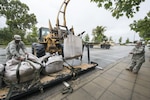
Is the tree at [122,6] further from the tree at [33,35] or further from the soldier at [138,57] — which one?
the tree at [33,35]

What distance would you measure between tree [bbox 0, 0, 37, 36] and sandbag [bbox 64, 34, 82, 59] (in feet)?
65.0

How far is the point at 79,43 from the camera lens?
3355 mm

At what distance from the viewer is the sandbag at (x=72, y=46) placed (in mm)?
2941

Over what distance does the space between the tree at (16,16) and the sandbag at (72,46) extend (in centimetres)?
1982

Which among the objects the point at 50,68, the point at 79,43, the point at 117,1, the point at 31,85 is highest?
the point at 117,1

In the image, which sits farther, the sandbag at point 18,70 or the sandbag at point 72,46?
the sandbag at point 72,46

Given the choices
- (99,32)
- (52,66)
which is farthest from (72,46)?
(99,32)

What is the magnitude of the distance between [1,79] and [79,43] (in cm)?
259

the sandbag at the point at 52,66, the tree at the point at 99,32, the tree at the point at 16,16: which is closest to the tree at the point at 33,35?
the tree at the point at 16,16

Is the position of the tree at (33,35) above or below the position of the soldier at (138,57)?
above

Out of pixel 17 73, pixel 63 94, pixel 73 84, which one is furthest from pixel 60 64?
pixel 17 73

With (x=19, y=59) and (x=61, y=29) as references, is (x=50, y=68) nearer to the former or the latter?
(x=19, y=59)

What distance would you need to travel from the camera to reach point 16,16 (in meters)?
21.3

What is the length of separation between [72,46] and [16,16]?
83.6 ft
